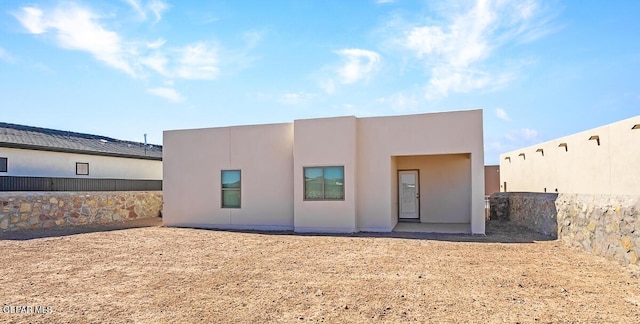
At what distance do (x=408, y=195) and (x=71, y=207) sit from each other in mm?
13586

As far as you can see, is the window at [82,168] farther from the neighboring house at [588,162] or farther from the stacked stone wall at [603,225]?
the neighboring house at [588,162]

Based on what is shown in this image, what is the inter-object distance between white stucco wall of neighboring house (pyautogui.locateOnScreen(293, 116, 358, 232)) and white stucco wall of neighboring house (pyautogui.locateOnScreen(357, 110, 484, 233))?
1.50 ft

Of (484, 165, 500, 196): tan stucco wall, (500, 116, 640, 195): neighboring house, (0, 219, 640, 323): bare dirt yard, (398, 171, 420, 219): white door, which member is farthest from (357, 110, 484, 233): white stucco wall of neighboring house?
(484, 165, 500, 196): tan stucco wall

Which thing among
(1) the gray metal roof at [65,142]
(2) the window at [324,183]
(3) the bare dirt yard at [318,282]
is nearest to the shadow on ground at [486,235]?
(3) the bare dirt yard at [318,282]

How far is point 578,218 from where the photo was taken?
8.96 m

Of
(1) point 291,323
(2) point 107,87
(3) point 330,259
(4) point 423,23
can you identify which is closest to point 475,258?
(3) point 330,259

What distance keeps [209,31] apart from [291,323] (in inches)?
334

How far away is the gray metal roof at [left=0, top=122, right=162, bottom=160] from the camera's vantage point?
1517cm

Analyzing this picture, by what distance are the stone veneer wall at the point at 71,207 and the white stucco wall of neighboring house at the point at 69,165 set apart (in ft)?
3.13

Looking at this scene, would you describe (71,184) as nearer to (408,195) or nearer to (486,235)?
(408,195)

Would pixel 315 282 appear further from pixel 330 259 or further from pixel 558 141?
pixel 558 141

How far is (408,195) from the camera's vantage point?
1505 cm

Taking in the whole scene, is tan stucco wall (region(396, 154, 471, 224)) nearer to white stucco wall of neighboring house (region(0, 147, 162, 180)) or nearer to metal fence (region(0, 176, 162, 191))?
metal fence (region(0, 176, 162, 191))

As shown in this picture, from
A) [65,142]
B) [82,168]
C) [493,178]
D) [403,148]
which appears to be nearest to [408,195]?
[403,148]
